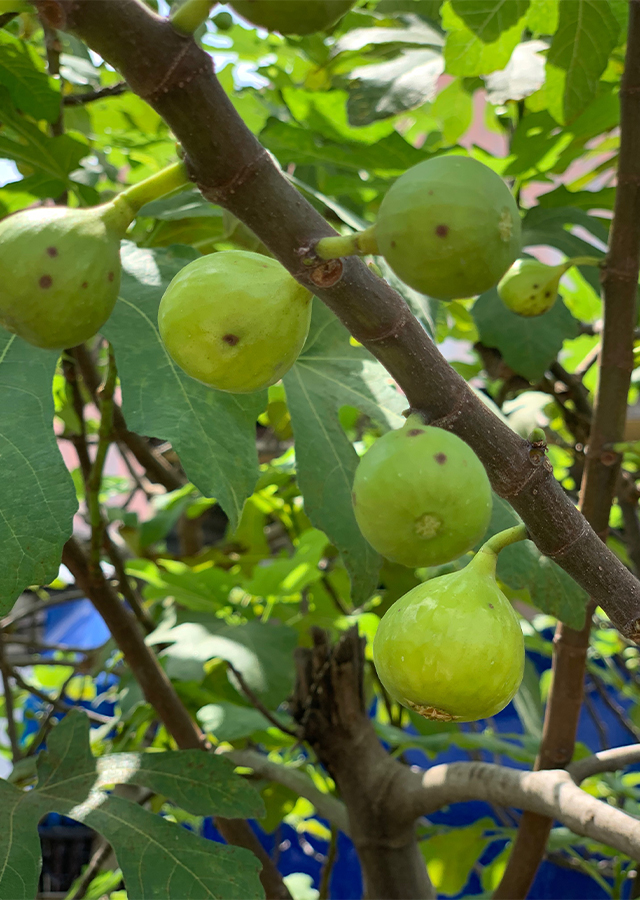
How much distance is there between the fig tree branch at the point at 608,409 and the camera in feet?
3.09

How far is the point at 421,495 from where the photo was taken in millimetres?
377

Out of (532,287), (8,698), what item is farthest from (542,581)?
(8,698)

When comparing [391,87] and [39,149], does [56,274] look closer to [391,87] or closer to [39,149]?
[39,149]

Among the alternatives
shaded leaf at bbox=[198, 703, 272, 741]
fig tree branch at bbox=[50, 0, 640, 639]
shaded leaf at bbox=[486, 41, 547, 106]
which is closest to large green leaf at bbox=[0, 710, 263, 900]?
shaded leaf at bbox=[198, 703, 272, 741]

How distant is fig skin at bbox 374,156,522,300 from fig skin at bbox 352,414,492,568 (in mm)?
73

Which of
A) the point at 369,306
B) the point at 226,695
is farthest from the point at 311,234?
the point at 226,695

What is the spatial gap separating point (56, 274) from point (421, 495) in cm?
23

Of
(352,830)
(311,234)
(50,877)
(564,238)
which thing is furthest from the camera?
(50,877)

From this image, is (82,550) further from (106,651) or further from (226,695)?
(106,651)

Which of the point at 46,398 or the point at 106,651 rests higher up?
the point at 106,651

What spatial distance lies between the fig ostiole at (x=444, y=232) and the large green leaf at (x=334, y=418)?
0.44 m

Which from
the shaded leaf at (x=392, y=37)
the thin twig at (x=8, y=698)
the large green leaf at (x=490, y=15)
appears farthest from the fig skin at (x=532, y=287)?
the thin twig at (x=8, y=698)

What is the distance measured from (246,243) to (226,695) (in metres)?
0.93

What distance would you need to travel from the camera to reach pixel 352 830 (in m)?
1.13
